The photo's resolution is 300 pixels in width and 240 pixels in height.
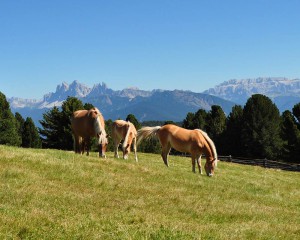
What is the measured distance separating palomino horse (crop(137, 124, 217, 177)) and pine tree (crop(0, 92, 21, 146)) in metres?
47.9

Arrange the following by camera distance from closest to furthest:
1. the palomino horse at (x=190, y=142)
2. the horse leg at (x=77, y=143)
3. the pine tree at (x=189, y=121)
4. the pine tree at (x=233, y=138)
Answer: the palomino horse at (x=190, y=142), the horse leg at (x=77, y=143), the pine tree at (x=233, y=138), the pine tree at (x=189, y=121)

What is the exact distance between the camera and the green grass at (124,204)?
779 centimetres

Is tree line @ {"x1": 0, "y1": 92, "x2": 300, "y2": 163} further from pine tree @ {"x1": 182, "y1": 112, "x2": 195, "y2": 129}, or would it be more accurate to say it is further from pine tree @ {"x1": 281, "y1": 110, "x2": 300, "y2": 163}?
pine tree @ {"x1": 182, "y1": 112, "x2": 195, "y2": 129}

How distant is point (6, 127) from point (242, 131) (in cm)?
4507

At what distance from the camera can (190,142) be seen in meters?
21.6

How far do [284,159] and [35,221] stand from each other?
68459 mm

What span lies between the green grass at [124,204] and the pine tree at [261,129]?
5508 centimetres

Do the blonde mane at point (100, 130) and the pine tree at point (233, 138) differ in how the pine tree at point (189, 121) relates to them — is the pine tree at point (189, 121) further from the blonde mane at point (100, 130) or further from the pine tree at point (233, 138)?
the blonde mane at point (100, 130)

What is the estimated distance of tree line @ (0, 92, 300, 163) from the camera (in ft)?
221

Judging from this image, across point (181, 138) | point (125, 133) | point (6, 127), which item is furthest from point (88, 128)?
point (6, 127)

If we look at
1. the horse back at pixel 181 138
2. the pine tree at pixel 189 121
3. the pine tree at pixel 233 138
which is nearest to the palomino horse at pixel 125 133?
the horse back at pixel 181 138

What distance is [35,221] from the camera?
788cm

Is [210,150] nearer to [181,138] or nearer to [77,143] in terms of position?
[181,138]

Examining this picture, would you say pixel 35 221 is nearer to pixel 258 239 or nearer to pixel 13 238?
pixel 13 238
